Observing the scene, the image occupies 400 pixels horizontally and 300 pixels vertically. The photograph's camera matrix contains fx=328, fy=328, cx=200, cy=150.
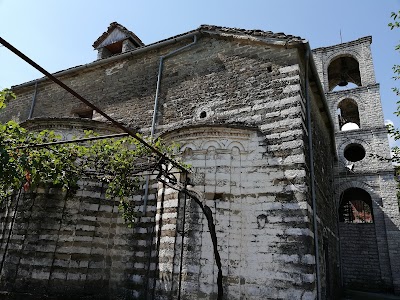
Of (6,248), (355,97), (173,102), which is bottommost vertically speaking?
(6,248)

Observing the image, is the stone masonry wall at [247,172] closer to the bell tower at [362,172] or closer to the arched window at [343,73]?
the bell tower at [362,172]

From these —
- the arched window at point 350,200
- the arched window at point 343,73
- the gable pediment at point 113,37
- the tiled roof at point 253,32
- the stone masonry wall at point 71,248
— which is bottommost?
the stone masonry wall at point 71,248

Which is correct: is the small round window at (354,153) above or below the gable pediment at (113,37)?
below

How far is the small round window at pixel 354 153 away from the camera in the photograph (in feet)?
54.3

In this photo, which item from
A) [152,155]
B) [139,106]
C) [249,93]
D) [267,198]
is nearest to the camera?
[152,155]

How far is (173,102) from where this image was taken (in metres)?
8.70

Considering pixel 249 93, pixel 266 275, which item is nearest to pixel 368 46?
pixel 249 93

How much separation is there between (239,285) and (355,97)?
14.2m

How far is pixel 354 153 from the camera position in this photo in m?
17.0

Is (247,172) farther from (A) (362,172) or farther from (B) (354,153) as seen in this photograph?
(B) (354,153)

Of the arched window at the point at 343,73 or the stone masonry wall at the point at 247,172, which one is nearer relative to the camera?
the stone masonry wall at the point at 247,172

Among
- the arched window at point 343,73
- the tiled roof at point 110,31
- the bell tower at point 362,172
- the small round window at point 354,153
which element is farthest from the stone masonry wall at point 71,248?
the arched window at point 343,73

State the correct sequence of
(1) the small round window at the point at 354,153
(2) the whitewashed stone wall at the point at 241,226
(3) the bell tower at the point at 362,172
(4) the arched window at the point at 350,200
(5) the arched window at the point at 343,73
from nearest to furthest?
(2) the whitewashed stone wall at the point at 241,226
(3) the bell tower at the point at 362,172
(4) the arched window at the point at 350,200
(1) the small round window at the point at 354,153
(5) the arched window at the point at 343,73

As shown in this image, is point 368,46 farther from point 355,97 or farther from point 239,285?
point 239,285
